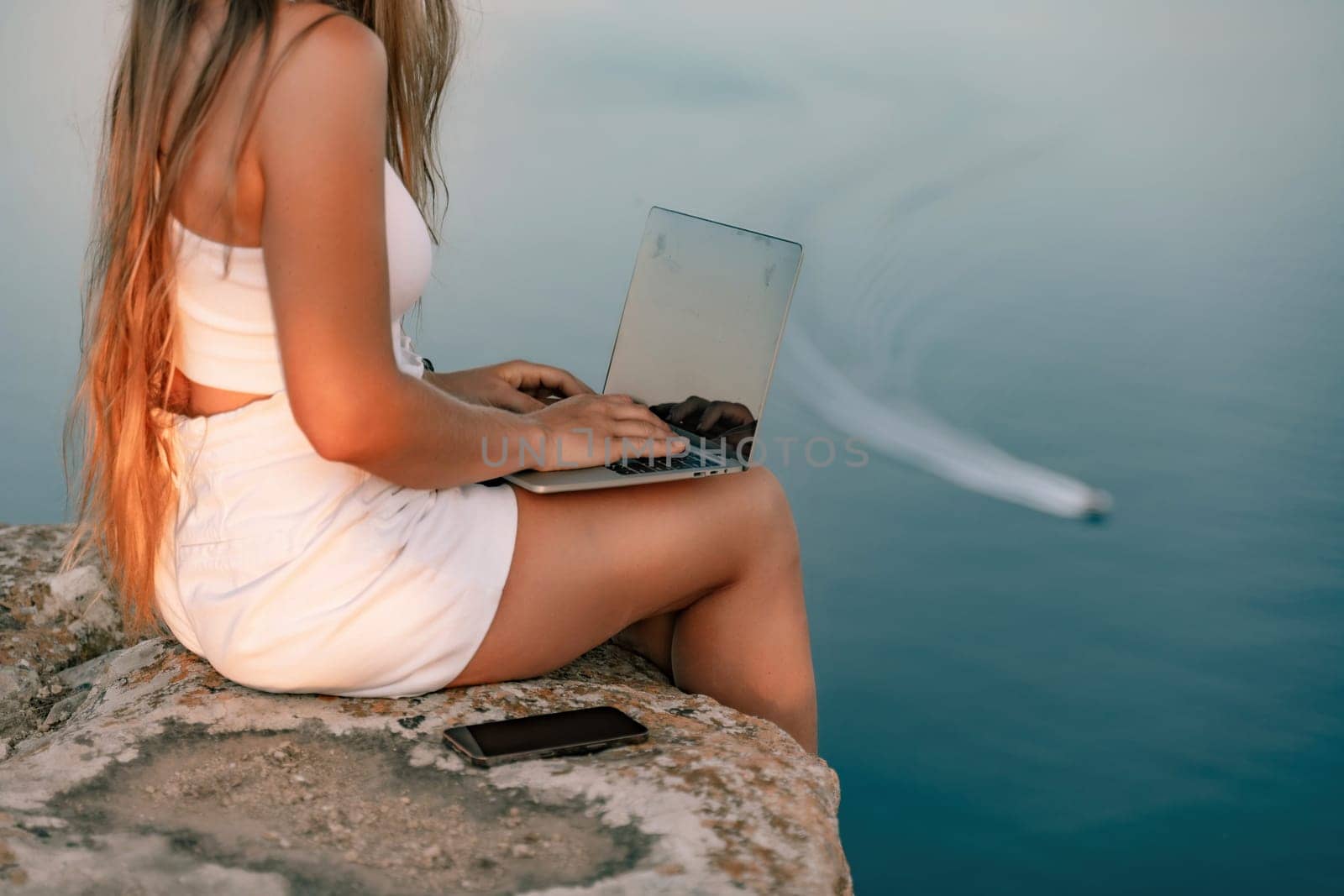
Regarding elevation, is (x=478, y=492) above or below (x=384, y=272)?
below

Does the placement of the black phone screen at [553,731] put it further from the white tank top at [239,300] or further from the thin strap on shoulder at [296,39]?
the thin strap on shoulder at [296,39]

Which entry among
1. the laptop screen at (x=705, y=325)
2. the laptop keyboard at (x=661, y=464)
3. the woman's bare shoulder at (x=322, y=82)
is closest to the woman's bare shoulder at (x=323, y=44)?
the woman's bare shoulder at (x=322, y=82)

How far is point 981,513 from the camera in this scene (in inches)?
155

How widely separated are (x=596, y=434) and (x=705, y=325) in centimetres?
A: 38

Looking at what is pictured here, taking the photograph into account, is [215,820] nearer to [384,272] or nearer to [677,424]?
[384,272]

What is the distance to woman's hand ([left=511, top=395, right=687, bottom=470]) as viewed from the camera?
1767 millimetres

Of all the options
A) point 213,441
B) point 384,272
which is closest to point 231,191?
point 384,272

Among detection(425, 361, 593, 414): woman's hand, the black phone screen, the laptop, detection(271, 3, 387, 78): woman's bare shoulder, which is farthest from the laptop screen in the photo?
detection(271, 3, 387, 78): woman's bare shoulder

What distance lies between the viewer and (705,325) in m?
2.09

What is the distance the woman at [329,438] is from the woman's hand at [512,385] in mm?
221

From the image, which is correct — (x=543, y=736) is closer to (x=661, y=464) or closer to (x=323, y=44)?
(x=661, y=464)

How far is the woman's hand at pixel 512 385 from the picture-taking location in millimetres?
2088

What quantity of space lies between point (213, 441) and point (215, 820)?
18.8 inches

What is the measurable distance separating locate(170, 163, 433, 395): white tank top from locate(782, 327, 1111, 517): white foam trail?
8.74ft
